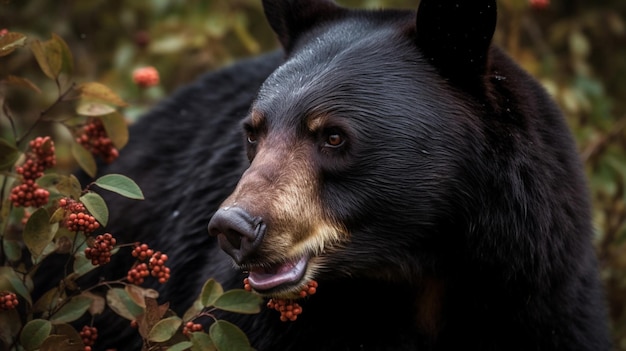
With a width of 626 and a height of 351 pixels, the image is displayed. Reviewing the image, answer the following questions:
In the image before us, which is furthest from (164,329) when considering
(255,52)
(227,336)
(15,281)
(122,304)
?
(255,52)

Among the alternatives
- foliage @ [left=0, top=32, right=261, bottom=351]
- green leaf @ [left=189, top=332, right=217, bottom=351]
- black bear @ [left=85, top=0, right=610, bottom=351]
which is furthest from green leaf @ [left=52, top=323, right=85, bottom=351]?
black bear @ [left=85, top=0, right=610, bottom=351]

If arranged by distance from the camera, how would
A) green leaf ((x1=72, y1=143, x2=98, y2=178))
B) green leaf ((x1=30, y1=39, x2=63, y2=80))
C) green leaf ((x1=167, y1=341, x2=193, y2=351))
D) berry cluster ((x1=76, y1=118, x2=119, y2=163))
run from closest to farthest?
green leaf ((x1=167, y1=341, x2=193, y2=351)), green leaf ((x1=30, y1=39, x2=63, y2=80)), green leaf ((x1=72, y1=143, x2=98, y2=178)), berry cluster ((x1=76, y1=118, x2=119, y2=163))

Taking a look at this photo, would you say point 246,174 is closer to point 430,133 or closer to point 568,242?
point 430,133

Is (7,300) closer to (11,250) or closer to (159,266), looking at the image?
(11,250)

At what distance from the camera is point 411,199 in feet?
10.7

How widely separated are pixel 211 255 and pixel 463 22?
54.0 inches

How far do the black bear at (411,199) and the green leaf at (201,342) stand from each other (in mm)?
221

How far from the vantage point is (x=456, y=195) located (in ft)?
10.8

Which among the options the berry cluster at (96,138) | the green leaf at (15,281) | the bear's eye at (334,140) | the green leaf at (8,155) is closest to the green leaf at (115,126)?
the berry cluster at (96,138)

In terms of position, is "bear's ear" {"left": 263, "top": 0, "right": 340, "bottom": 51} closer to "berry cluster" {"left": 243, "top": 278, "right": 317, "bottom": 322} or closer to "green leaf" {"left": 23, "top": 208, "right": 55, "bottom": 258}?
"berry cluster" {"left": 243, "top": 278, "right": 317, "bottom": 322}

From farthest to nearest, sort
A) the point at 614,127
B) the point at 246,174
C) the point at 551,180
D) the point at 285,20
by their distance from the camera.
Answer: the point at 614,127 < the point at 285,20 < the point at 551,180 < the point at 246,174

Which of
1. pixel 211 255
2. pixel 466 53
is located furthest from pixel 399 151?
pixel 211 255

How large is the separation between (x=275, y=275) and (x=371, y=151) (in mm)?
508

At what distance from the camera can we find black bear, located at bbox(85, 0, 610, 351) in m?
3.15
